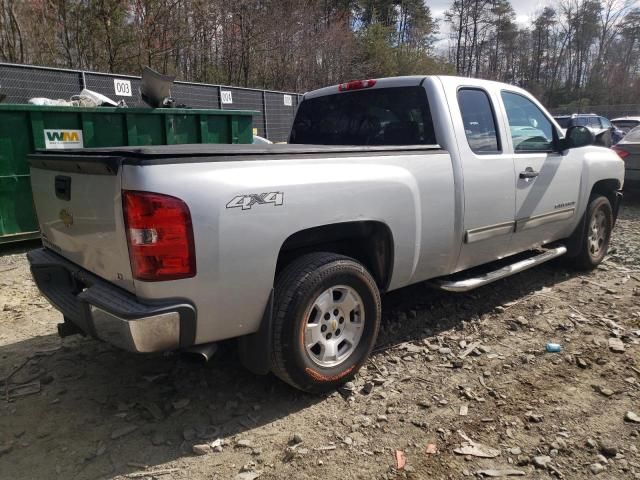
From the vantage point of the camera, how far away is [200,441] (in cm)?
276

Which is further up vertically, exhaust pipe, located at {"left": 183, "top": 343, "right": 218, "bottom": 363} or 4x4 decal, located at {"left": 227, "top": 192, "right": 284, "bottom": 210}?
4x4 decal, located at {"left": 227, "top": 192, "right": 284, "bottom": 210}

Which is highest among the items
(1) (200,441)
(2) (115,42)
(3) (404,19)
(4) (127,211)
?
(3) (404,19)

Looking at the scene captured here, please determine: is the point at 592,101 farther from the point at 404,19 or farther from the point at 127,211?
the point at 127,211

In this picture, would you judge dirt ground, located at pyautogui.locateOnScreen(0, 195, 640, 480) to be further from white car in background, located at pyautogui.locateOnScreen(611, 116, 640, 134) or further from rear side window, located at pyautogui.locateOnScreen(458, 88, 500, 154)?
white car in background, located at pyautogui.locateOnScreen(611, 116, 640, 134)

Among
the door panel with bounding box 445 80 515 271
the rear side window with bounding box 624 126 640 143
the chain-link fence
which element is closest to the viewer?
the door panel with bounding box 445 80 515 271

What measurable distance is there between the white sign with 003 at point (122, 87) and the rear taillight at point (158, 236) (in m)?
7.40

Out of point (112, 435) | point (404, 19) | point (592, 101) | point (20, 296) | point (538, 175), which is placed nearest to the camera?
point (112, 435)

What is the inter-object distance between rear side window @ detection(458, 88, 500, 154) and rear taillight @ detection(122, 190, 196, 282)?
2395 millimetres

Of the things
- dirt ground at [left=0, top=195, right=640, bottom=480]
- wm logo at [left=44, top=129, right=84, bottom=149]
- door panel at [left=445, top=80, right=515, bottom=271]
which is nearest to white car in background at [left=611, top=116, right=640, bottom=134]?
dirt ground at [left=0, top=195, right=640, bottom=480]

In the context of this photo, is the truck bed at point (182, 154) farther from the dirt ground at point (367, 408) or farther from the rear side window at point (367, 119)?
the dirt ground at point (367, 408)

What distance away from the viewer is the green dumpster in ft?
20.0

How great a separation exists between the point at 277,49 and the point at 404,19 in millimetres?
21094

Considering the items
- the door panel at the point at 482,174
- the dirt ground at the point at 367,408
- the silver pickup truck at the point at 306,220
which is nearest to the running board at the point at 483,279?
the silver pickup truck at the point at 306,220

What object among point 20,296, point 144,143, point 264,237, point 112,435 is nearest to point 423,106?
point 264,237
